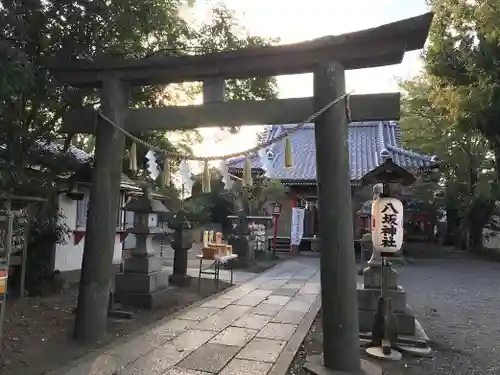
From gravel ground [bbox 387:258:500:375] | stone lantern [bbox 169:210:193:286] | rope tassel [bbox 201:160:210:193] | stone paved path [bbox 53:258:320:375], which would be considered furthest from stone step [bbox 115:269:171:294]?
gravel ground [bbox 387:258:500:375]

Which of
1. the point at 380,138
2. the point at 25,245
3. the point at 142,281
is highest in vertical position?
the point at 380,138

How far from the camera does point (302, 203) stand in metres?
22.5

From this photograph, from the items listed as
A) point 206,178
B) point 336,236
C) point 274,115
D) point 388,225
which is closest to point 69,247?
point 206,178

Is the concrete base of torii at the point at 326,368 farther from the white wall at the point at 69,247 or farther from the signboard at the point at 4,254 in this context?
the white wall at the point at 69,247

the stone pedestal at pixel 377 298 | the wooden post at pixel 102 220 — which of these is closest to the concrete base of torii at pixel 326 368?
the stone pedestal at pixel 377 298

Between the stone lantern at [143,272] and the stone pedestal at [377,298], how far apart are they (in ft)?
12.4

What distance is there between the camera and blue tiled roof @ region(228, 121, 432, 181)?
73.0 ft

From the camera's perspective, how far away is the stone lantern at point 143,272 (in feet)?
26.6

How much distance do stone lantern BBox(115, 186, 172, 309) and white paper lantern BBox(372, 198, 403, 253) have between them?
170 inches

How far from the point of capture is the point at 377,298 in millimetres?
6938

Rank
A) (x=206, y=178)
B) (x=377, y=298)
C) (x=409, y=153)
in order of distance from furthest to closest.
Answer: (x=409, y=153) → (x=377, y=298) → (x=206, y=178)

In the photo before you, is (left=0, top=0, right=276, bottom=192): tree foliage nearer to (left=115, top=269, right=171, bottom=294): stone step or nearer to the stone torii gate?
the stone torii gate

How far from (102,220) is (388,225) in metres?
4.04

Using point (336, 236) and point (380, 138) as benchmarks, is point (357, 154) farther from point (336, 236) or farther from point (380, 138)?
point (336, 236)
